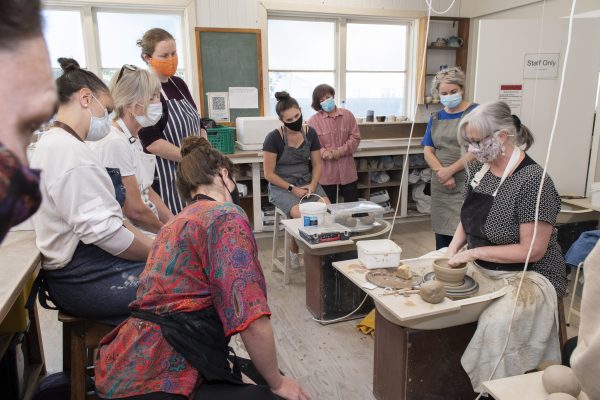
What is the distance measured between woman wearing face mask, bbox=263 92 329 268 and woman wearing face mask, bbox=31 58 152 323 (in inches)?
68.0

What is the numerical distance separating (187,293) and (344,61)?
14.3 feet

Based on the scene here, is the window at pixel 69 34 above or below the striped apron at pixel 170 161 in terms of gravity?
above

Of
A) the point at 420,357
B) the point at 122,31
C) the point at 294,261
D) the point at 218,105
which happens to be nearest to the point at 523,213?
the point at 420,357

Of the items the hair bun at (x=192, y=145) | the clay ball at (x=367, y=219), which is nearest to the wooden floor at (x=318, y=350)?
the clay ball at (x=367, y=219)

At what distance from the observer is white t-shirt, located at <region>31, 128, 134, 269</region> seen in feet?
4.32

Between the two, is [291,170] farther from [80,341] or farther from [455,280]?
[80,341]

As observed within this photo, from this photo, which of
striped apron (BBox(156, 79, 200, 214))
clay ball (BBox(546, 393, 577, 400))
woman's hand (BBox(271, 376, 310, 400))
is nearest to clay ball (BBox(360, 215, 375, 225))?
striped apron (BBox(156, 79, 200, 214))

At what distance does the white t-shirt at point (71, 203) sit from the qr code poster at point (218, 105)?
3.20 meters

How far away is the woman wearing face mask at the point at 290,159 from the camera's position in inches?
124

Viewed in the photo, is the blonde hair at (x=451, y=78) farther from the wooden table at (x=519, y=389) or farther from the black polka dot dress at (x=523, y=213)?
the wooden table at (x=519, y=389)

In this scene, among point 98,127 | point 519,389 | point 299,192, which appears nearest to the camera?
point 519,389

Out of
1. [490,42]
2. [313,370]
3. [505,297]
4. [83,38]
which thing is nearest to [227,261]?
[505,297]

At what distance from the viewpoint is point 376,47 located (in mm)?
5195

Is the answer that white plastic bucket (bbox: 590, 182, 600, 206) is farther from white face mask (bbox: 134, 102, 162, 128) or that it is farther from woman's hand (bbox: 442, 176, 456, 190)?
white face mask (bbox: 134, 102, 162, 128)
